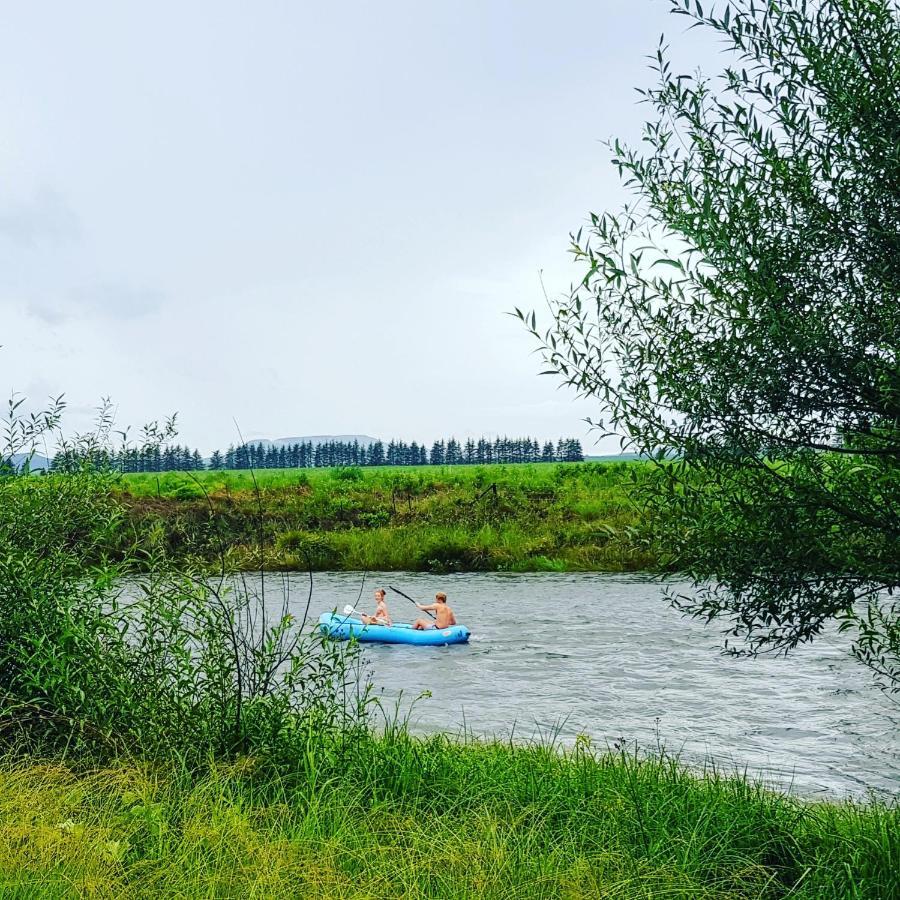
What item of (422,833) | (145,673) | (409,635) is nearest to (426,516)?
(409,635)

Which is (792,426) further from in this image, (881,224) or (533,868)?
(533,868)

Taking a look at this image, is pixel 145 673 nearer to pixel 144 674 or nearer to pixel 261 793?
pixel 144 674

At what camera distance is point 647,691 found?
489 inches

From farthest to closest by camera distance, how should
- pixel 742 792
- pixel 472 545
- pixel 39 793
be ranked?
pixel 472 545 < pixel 742 792 < pixel 39 793

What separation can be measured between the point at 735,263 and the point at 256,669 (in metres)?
4.01

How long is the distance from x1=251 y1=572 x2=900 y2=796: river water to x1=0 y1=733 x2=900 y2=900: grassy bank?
63.3 inches

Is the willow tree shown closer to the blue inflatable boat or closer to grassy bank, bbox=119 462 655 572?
the blue inflatable boat

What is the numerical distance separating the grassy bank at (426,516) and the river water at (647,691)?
4.12 m

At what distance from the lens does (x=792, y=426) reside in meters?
4.58

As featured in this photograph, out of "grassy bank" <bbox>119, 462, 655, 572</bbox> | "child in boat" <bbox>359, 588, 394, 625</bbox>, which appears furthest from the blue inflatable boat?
"grassy bank" <bbox>119, 462, 655, 572</bbox>

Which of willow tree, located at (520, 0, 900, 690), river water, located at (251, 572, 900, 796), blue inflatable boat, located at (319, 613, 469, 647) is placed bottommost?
river water, located at (251, 572, 900, 796)

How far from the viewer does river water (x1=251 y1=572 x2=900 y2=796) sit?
31.4 ft

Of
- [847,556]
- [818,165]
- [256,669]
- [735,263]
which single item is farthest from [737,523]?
[256,669]

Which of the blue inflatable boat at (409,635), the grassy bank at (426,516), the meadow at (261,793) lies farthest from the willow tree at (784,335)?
the grassy bank at (426,516)
